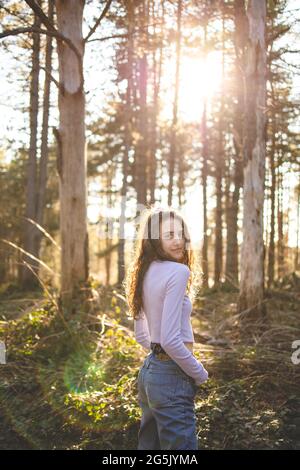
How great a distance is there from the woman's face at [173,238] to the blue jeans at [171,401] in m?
0.66

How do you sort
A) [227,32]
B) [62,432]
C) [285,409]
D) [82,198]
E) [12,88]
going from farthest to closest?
1. [227,32]
2. [12,88]
3. [82,198]
4. [285,409]
5. [62,432]

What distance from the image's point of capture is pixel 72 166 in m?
7.88

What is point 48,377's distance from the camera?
5.96m

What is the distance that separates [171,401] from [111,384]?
2.95 metres

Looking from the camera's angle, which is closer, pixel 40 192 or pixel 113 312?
pixel 113 312

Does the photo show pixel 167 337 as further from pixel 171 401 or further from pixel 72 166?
pixel 72 166

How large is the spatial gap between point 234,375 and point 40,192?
1076 centimetres

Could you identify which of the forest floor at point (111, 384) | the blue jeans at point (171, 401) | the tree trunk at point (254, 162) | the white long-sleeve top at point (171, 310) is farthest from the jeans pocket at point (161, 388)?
the tree trunk at point (254, 162)

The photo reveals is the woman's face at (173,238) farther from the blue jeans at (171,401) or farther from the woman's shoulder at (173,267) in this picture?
the blue jeans at (171,401)

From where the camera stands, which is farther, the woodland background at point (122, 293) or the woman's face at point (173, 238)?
the woodland background at point (122, 293)

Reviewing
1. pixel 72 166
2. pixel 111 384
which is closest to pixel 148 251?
pixel 111 384

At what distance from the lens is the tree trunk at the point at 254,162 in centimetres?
902

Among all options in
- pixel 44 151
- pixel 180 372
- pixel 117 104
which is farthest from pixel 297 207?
pixel 180 372

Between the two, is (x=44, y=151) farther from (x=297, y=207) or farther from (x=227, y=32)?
(x=297, y=207)
